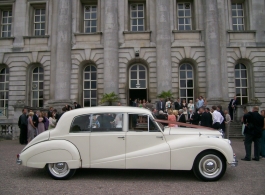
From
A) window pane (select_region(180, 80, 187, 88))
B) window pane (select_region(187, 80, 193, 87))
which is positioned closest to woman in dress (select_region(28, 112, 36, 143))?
window pane (select_region(180, 80, 187, 88))

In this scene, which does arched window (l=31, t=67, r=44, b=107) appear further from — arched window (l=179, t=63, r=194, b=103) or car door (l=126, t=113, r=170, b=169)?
car door (l=126, t=113, r=170, b=169)

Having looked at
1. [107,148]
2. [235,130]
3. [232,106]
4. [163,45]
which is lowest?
[235,130]

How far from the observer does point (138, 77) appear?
67.6 feet

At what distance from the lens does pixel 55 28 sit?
20875 millimetres

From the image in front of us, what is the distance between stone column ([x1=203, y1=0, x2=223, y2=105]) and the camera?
19.1 metres

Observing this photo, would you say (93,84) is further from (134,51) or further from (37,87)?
(37,87)

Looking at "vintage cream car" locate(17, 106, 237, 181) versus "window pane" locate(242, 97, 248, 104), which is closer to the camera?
"vintage cream car" locate(17, 106, 237, 181)

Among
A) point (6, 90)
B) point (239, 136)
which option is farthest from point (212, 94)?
point (6, 90)

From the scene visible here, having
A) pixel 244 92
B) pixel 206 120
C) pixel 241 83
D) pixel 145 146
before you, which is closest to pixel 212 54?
pixel 241 83

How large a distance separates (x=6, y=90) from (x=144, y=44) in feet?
38.8

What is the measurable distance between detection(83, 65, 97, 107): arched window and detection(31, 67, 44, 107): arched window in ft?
11.8

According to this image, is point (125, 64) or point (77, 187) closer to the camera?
point (77, 187)

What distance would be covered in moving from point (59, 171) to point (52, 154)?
472mm

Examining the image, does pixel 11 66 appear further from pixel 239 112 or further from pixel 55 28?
pixel 239 112
